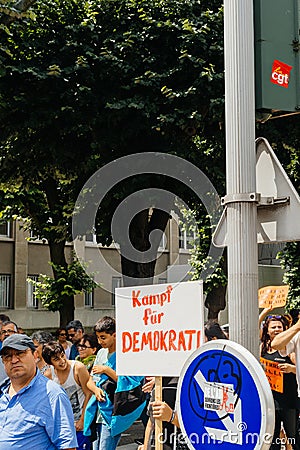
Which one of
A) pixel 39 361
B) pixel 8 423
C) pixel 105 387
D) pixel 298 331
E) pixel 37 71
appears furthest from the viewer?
pixel 37 71

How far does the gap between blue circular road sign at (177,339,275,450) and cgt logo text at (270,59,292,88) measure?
4.42 ft

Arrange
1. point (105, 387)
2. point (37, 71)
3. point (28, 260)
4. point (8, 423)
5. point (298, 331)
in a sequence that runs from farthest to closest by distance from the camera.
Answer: point (28, 260) < point (37, 71) < point (105, 387) < point (298, 331) < point (8, 423)

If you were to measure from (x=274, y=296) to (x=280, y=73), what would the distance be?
20.8 ft

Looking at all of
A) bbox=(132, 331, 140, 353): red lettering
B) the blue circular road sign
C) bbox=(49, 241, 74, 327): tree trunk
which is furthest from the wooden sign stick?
bbox=(49, 241, 74, 327): tree trunk

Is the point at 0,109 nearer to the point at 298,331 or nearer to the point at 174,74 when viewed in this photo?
the point at 174,74

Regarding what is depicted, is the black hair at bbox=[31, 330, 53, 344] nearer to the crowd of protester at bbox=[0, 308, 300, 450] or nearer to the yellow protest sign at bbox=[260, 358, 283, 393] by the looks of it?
the crowd of protester at bbox=[0, 308, 300, 450]

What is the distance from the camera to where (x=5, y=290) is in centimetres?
3397

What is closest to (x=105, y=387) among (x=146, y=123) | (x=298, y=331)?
(x=298, y=331)

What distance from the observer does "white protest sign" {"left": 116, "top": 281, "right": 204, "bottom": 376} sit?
5543 millimetres

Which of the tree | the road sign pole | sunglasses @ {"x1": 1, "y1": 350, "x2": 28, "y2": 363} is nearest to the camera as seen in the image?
the road sign pole

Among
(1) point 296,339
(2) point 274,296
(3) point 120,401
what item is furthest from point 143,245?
(1) point 296,339

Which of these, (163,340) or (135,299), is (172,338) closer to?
(163,340)

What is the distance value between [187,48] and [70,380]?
8.77 meters

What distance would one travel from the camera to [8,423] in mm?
4895
